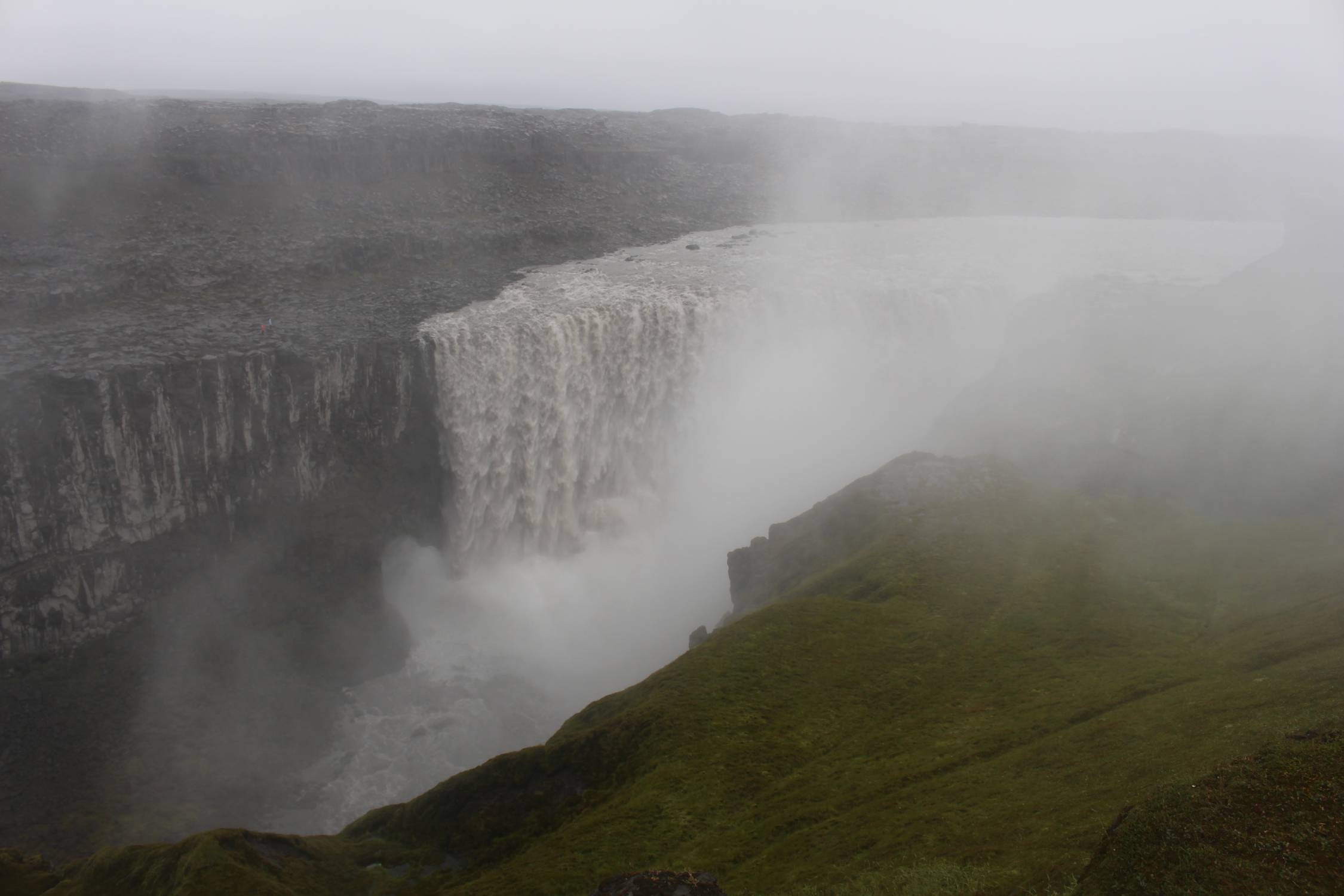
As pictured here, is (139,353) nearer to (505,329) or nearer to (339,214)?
(505,329)

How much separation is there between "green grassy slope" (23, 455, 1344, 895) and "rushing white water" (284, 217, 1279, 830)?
1393 centimetres

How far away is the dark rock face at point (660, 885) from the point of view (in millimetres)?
19562

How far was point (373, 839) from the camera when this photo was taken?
3188cm

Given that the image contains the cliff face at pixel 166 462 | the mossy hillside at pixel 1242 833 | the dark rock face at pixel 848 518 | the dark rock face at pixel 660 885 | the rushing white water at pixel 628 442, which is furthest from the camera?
the rushing white water at pixel 628 442

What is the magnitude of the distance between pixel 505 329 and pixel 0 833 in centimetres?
3548

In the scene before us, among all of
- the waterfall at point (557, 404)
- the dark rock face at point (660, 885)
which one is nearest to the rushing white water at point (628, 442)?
the waterfall at point (557, 404)

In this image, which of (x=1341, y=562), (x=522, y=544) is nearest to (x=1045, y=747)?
(x=1341, y=562)

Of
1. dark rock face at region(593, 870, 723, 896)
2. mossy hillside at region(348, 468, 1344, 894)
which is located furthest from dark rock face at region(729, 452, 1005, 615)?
dark rock face at region(593, 870, 723, 896)

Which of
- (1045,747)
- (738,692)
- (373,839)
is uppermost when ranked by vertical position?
(1045,747)

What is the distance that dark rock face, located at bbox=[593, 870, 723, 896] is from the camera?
19562 mm

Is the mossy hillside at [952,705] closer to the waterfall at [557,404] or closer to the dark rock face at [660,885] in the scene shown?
the dark rock face at [660,885]

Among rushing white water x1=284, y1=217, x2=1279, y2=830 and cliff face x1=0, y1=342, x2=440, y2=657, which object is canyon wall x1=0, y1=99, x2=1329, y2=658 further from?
rushing white water x1=284, y1=217, x2=1279, y2=830

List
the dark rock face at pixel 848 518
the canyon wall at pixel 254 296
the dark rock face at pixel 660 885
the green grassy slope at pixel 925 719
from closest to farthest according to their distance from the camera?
the dark rock face at pixel 660 885, the green grassy slope at pixel 925 719, the canyon wall at pixel 254 296, the dark rock face at pixel 848 518

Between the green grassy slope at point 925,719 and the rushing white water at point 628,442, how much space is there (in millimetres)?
13931
